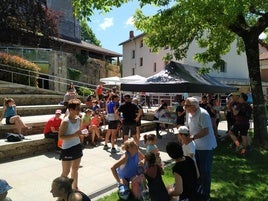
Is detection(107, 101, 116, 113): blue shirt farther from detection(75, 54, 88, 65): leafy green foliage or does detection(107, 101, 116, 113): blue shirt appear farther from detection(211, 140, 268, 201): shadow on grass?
detection(75, 54, 88, 65): leafy green foliage

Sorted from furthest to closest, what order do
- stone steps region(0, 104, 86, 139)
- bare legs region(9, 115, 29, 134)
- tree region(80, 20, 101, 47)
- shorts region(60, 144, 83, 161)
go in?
tree region(80, 20, 101, 47), stone steps region(0, 104, 86, 139), bare legs region(9, 115, 29, 134), shorts region(60, 144, 83, 161)

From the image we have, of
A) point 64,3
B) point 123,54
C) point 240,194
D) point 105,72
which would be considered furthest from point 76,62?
point 240,194

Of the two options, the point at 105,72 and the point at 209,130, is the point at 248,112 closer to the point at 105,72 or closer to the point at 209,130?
the point at 209,130

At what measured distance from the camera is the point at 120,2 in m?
9.79

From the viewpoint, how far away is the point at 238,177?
766 centimetres

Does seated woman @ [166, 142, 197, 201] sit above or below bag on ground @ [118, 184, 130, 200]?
above

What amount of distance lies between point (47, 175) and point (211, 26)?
26.2 ft

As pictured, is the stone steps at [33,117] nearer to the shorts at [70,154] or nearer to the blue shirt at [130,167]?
the shorts at [70,154]

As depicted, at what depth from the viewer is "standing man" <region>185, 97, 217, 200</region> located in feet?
18.8

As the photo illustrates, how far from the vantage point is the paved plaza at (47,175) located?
6375mm

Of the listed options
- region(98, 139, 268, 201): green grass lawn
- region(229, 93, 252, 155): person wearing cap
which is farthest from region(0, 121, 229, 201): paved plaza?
region(229, 93, 252, 155): person wearing cap

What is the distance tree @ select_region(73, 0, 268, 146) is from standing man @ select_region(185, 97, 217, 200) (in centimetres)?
390

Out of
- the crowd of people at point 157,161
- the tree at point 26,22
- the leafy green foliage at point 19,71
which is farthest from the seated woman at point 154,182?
the tree at point 26,22

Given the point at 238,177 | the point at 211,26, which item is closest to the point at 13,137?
the point at 238,177
